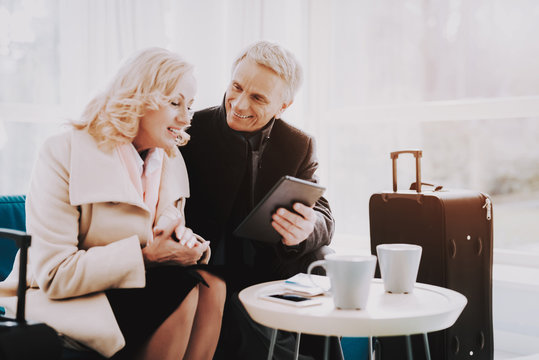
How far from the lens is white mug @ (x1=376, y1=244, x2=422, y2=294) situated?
1.31m

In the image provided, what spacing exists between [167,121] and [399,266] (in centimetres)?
72

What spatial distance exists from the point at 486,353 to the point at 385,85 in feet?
5.39

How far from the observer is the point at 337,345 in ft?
5.44

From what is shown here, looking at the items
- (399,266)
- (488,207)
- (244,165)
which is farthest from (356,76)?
(399,266)

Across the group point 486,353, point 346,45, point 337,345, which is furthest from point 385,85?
point 337,345

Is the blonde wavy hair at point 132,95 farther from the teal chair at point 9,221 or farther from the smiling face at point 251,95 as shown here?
the teal chair at point 9,221

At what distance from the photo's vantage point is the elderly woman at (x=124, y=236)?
4.22 ft

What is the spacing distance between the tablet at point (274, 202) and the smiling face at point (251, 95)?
1.60ft

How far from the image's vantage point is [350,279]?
1.17 metres

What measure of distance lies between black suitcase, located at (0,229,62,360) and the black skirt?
0.68ft

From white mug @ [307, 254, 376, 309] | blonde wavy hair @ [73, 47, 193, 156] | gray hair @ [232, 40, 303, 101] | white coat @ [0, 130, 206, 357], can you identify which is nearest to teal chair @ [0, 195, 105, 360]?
white coat @ [0, 130, 206, 357]

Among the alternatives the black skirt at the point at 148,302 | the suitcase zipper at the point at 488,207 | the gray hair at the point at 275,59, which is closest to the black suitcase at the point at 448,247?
the suitcase zipper at the point at 488,207

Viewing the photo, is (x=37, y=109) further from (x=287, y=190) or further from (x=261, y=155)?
(x=287, y=190)

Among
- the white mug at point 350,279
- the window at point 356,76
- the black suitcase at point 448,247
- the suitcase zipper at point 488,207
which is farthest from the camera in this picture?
the window at point 356,76
